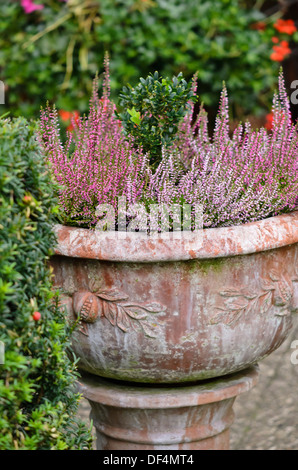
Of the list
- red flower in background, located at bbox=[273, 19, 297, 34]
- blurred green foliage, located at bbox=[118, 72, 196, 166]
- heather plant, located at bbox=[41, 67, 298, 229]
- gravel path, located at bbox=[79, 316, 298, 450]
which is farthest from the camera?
red flower in background, located at bbox=[273, 19, 297, 34]

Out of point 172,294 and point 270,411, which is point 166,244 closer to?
point 172,294

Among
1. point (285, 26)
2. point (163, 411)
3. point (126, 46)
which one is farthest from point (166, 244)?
point (285, 26)

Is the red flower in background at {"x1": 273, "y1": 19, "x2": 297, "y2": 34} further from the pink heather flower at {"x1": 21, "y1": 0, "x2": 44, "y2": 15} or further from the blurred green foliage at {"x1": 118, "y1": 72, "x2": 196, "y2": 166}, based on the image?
the blurred green foliage at {"x1": 118, "y1": 72, "x2": 196, "y2": 166}

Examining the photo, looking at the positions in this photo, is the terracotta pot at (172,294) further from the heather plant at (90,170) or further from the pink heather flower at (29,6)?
the pink heather flower at (29,6)

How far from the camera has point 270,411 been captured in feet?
9.48

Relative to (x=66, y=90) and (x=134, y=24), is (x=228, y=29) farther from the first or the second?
(x=66, y=90)

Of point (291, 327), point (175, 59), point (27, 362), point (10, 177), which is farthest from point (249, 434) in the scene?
point (175, 59)

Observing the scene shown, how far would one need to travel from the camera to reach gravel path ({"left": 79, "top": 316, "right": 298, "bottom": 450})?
2641 mm

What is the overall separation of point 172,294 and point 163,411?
0.45m

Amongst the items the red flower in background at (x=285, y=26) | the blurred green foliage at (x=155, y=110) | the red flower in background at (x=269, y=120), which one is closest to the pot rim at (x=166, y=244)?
the blurred green foliage at (x=155, y=110)

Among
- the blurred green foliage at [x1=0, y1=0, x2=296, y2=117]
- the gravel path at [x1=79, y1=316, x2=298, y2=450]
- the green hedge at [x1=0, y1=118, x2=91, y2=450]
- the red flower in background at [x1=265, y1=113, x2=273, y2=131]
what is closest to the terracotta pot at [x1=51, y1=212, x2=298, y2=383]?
the green hedge at [x1=0, y1=118, x2=91, y2=450]

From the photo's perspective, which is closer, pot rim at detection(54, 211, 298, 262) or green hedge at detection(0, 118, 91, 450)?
green hedge at detection(0, 118, 91, 450)

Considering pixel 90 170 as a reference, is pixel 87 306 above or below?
below

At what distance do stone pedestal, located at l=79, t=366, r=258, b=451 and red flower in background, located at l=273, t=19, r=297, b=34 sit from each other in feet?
9.70
